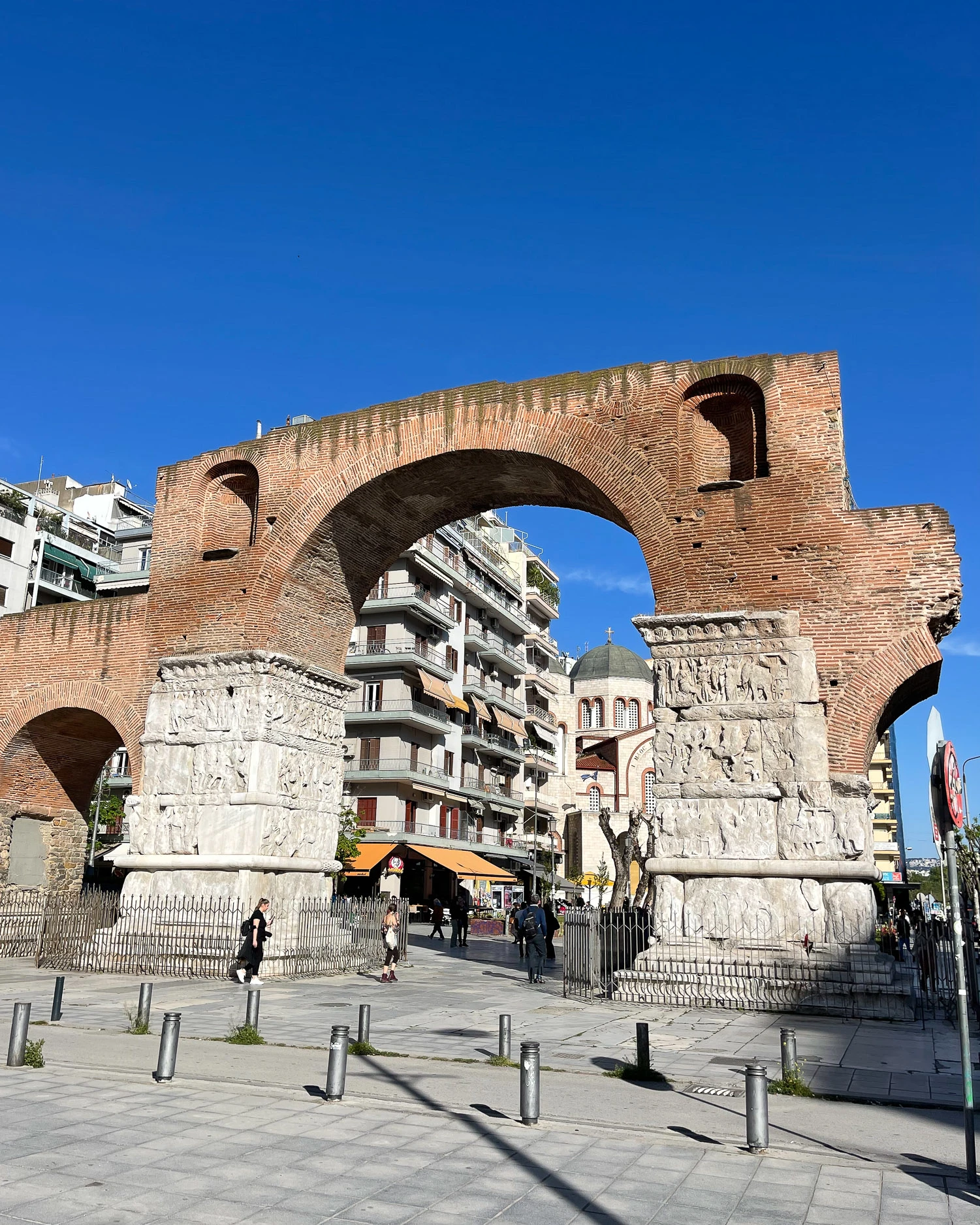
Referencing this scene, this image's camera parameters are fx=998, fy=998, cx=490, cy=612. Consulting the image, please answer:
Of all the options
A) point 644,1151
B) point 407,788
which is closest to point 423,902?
point 407,788

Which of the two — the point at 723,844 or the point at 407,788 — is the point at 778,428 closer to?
the point at 723,844

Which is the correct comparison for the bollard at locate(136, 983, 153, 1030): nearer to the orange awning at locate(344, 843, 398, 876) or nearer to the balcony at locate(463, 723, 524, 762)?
the orange awning at locate(344, 843, 398, 876)

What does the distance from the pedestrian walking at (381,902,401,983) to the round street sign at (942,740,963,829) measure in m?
→ 10.2

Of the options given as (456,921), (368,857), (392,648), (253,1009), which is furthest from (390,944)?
(392,648)

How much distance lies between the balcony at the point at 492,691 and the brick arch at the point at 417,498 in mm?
23862

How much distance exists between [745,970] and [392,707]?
927 inches

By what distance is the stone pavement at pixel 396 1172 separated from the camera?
14.2ft

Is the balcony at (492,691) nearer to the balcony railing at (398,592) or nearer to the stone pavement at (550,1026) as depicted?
the balcony railing at (398,592)

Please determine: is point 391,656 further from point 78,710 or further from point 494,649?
point 78,710

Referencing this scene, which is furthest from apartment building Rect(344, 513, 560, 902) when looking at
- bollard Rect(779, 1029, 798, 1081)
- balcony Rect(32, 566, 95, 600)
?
bollard Rect(779, 1029, 798, 1081)

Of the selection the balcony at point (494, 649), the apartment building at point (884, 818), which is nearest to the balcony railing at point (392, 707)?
the balcony at point (494, 649)

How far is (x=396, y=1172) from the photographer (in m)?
4.89

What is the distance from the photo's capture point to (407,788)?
34.3 meters

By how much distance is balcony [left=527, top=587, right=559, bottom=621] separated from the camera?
52.1 metres
